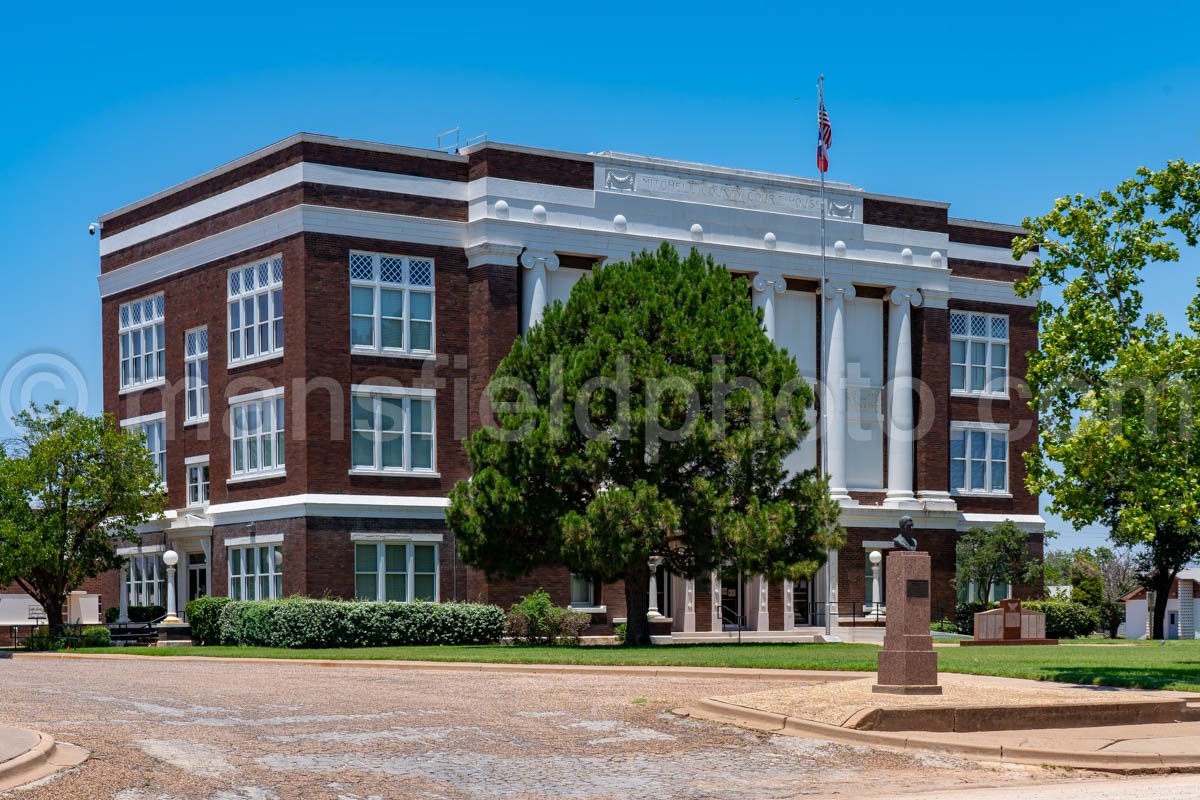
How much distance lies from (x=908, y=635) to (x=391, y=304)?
28.3 meters

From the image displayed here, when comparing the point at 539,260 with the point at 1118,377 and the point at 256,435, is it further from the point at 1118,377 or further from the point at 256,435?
the point at 1118,377

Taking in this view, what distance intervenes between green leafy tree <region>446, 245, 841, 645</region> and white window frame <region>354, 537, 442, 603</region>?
633 cm

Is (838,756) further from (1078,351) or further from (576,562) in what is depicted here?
(576,562)

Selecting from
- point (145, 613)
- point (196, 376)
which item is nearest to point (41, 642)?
point (145, 613)

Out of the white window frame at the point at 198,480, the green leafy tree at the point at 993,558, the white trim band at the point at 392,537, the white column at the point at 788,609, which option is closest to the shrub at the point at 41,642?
the white window frame at the point at 198,480

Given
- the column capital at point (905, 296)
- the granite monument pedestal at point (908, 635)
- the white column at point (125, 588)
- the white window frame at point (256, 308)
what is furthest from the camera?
the column capital at point (905, 296)

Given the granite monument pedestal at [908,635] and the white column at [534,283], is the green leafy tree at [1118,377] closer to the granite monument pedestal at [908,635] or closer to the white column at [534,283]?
the granite monument pedestal at [908,635]

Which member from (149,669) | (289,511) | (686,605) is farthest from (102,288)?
(149,669)

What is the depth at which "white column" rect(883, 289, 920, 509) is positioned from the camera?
5588 cm

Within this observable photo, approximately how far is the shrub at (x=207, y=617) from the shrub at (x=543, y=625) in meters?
8.43

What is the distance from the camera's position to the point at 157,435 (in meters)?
53.0

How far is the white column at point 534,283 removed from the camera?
48.4m

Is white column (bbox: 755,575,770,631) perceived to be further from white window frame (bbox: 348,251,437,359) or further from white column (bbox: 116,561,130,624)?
white column (bbox: 116,561,130,624)

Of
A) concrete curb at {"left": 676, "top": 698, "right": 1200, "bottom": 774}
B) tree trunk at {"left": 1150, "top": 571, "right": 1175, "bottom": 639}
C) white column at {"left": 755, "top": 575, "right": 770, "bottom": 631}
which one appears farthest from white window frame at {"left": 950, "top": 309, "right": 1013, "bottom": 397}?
concrete curb at {"left": 676, "top": 698, "right": 1200, "bottom": 774}
